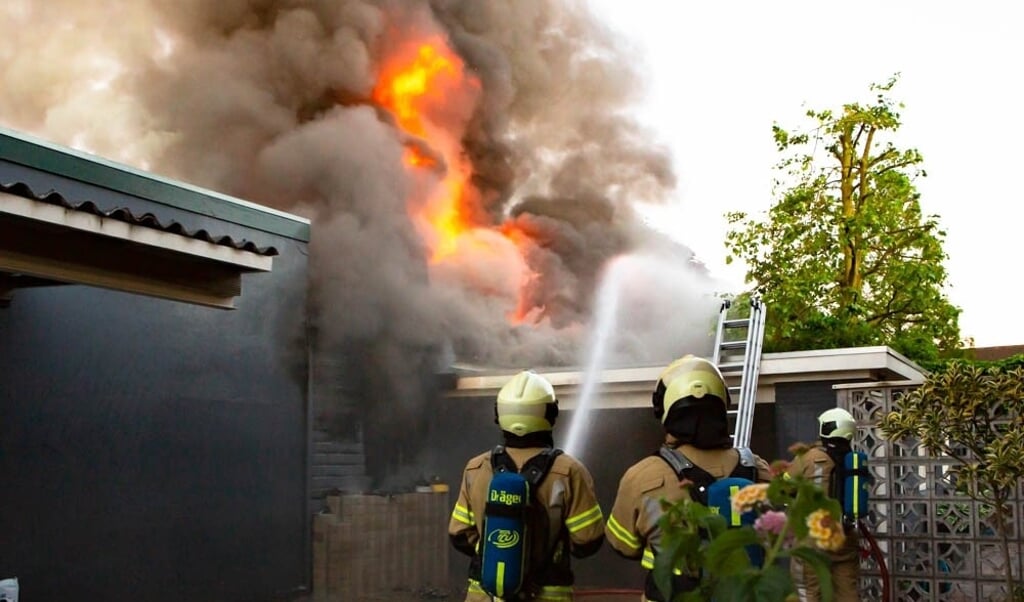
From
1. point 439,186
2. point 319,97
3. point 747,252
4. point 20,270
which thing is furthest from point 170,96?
point 747,252

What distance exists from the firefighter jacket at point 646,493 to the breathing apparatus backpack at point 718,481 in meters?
0.04

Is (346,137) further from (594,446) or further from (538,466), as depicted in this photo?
(538,466)

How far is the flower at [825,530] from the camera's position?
170 centimetres

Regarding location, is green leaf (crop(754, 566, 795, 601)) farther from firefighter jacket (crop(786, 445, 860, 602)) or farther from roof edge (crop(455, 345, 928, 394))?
roof edge (crop(455, 345, 928, 394))

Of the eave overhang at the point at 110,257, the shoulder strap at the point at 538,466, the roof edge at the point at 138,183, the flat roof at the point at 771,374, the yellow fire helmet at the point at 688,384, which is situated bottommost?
the shoulder strap at the point at 538,466

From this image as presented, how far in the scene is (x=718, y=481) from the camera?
3.30 meters

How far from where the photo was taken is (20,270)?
18.4 ft

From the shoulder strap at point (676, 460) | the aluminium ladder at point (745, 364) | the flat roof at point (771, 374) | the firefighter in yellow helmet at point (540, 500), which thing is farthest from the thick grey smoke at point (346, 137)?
the shoulder strap at point (676, 460)

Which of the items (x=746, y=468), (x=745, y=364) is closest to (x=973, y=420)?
(x=745, y=364)

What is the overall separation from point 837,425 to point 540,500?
3.70 meters

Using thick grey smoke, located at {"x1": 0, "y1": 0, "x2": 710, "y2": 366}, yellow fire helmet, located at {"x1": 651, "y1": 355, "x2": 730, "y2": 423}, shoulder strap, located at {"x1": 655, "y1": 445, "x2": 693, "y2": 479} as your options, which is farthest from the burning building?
shoulder strap, located at {"x1": 655, "y1": 445, "x2": 693, "y2": 479}

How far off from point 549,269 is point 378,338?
3354 millimetres

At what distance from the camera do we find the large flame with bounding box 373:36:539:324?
11953 mm

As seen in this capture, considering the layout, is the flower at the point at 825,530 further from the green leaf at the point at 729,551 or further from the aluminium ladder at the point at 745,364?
the aluminium ladder at the point at 745,364
